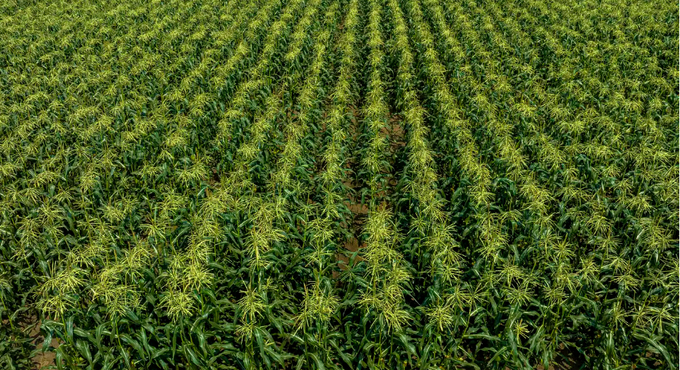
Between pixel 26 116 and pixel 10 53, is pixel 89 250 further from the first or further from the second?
pixel 10 53

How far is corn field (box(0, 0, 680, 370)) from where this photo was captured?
19.3 ft

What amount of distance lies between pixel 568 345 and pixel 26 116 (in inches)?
522

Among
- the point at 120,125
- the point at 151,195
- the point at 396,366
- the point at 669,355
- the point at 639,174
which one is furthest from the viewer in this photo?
the point at 120,125

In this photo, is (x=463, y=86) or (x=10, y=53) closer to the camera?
(x=463, y=86)

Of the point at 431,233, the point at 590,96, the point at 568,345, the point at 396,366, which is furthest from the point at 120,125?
the point at 590,96

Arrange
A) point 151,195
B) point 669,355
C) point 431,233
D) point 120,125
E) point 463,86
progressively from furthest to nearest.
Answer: point 463,86 → point 120,125 → point 151,195 → point 431,233 → point 669,355

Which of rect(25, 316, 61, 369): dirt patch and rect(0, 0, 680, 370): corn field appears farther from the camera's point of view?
rect(25, 316, 61, 369): dirt patch

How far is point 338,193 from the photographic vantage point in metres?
9.05

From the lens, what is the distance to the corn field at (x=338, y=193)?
19.3 feet

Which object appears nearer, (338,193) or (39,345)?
(39,345)

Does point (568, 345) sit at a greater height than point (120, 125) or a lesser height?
lesser

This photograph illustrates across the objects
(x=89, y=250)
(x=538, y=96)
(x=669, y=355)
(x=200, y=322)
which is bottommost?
(x=538, y=96)

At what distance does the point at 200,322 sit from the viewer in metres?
5.89

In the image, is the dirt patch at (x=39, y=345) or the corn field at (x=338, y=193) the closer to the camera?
the corn field at (x=338, y=193)
